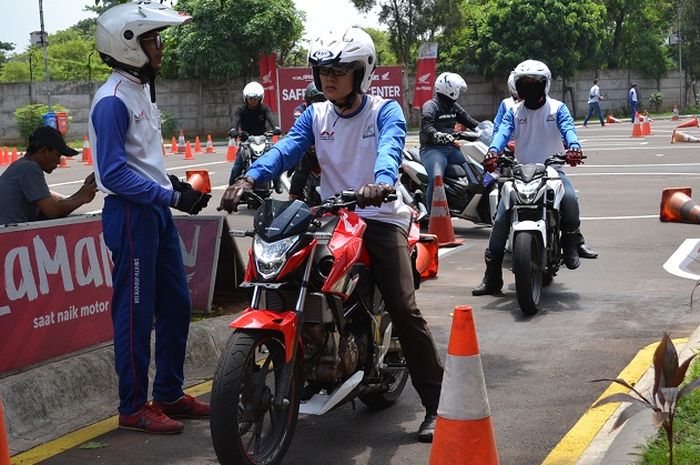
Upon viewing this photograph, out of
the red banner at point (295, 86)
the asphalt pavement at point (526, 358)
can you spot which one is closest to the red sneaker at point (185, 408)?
the asphalt pavement at point (526, 358)

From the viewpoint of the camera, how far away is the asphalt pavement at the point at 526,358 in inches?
219

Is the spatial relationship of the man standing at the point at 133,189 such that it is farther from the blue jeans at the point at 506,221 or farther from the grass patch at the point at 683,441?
the blue jeans at the point at 506,221

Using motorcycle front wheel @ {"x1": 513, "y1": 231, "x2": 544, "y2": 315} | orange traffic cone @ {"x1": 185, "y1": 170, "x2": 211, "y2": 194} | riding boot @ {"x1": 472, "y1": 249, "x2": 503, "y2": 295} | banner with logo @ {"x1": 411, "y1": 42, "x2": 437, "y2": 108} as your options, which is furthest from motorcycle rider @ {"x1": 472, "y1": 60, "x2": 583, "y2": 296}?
banner with logo @ {"x1": 411, "y1": 42, "x2": 437, "y2": 108}

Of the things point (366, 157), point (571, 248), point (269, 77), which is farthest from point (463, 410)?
point (269, 77)

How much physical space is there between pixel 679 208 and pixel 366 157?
9045 mm

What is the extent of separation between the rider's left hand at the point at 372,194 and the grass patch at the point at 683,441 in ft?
5.23

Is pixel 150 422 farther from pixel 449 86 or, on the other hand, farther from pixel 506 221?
pixel 449 86

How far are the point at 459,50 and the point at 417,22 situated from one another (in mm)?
6168

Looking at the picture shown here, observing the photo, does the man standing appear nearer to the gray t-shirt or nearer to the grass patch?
the gray t-shirt

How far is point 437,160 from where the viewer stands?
13.3 metres

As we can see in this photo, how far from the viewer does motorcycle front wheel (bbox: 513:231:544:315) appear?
8680 millimetres

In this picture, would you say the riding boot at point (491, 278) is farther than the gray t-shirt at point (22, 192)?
Yes

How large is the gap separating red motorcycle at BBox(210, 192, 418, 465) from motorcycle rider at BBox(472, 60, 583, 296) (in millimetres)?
4174

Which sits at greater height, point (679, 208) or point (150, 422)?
point (679, 208)
